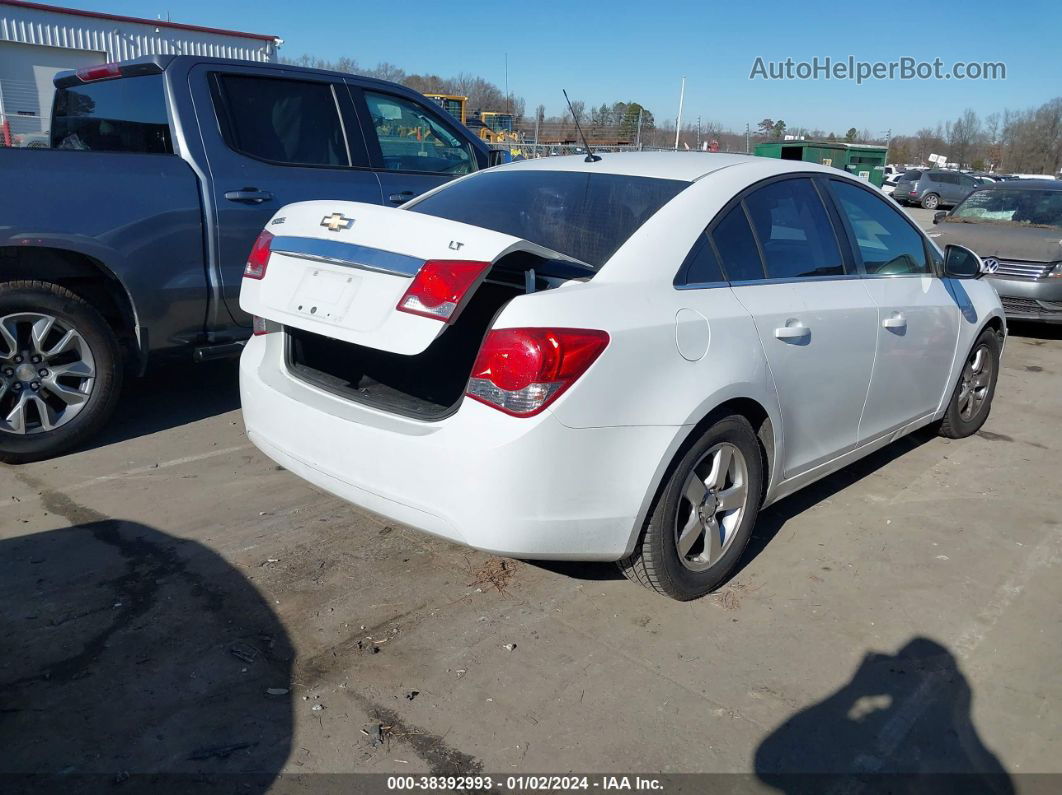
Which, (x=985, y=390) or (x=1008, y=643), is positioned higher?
(x=985, y=390)

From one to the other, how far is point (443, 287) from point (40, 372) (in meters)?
2.80

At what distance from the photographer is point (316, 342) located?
3564 millimetres

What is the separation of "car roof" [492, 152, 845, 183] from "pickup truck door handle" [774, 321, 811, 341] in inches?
27.3

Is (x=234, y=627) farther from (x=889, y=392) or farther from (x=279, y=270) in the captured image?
(x=889, y=392)

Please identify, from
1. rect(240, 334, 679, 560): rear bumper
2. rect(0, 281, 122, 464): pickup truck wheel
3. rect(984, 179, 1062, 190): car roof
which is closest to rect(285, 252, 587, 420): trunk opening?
rect(240, 334, 679, 560): rear bumper

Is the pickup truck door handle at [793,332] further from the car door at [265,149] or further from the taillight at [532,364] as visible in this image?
the car door at [265,149]

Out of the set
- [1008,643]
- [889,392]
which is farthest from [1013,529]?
[1008,643]

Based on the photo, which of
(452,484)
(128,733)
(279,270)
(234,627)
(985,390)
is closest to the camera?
(128,733)

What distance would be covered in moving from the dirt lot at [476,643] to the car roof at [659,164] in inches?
66.0

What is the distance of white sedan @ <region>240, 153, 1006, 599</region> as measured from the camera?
9.01ft

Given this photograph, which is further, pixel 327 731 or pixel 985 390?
pixel 985 390

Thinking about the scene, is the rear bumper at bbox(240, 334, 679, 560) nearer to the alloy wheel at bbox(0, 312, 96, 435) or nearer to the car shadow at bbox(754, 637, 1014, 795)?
the car shadow at bbox(754, 637, 1014, 795)

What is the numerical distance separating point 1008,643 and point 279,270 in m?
3.10

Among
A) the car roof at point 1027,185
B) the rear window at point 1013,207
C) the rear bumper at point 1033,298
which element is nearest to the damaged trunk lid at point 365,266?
the rear bumper at point 1033,298
